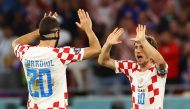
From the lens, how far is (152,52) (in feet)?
35.7

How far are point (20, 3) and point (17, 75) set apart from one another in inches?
97.6

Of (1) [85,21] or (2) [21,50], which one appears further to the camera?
(2) [21,50]

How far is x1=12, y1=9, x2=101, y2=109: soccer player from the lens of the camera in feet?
34.6

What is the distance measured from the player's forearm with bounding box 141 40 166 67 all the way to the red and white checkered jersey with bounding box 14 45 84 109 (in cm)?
88

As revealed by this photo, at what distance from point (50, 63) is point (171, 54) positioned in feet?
22.3

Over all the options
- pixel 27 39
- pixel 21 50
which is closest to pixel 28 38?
pixel 27 39

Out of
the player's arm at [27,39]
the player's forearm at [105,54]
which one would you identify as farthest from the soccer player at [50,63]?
the player's forearm at [105,54]

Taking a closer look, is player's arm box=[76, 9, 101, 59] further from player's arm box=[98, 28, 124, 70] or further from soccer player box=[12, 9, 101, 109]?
player's arm box=[98, 28, 124, 70]

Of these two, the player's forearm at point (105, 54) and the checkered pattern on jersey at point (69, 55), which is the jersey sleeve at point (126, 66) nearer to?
the player's forearm at point (105, 54)

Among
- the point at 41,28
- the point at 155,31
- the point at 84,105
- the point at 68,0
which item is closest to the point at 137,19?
the point at 155,31

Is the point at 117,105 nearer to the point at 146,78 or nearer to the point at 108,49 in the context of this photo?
the point at 108,49

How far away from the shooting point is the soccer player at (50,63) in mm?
10539

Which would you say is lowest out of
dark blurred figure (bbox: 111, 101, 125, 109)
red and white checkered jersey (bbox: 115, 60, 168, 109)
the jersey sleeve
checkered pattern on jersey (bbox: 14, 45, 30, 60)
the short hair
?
dark blurred figure (bbox: 111, 101, 125, 109)

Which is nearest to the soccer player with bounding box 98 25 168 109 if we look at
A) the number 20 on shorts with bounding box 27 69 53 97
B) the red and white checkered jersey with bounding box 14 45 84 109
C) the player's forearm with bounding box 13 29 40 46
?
the red and white checkered jersey with bounding box 14 45 84 109
